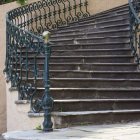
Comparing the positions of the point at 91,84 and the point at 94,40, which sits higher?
the point at 94,40

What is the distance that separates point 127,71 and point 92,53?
1.25m

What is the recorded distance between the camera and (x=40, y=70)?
9.55 metres

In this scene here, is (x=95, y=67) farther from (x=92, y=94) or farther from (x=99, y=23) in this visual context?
(x=99, y=23)

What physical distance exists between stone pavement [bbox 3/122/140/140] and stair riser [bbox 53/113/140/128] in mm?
158

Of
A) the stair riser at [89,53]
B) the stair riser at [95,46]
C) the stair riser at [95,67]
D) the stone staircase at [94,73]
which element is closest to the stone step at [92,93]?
the stone staircase at [94,73]

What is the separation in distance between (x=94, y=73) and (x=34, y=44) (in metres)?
1.65

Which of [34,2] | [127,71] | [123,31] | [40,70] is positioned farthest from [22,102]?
[34,2]

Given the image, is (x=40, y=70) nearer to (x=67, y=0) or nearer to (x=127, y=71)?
(x=127, y=71)

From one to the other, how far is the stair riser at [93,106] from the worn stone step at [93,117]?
208 mm

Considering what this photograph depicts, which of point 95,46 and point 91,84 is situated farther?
point 95,46

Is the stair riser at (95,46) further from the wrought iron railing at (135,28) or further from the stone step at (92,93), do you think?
the stone step at (92,93)

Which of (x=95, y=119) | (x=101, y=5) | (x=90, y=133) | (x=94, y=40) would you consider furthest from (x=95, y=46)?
(x=90, y=133)

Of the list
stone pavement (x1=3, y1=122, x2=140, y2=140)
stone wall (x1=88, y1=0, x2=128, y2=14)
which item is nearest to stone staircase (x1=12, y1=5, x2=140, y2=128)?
stone pavement (x1=3, y1=122, x2=140, y2=140)

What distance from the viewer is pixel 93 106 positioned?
795 centimetres
